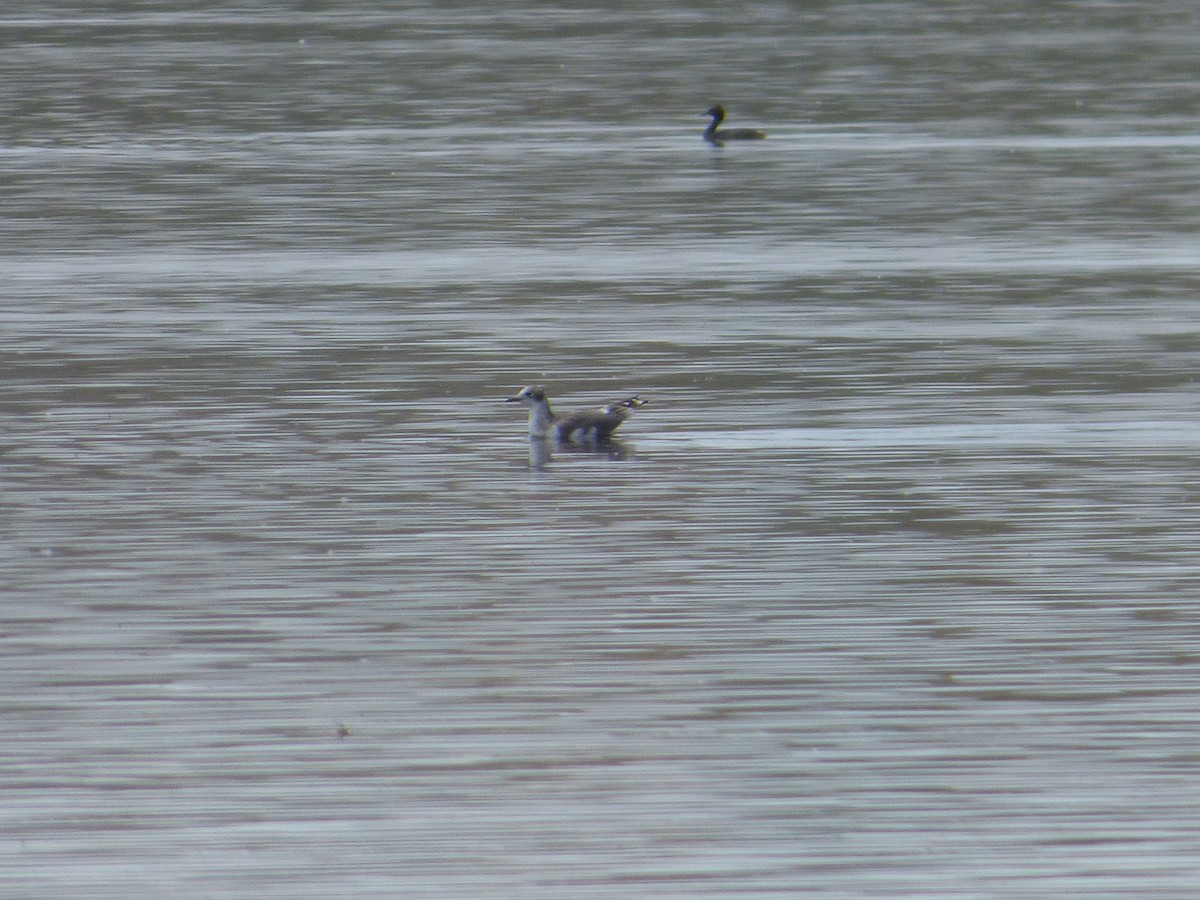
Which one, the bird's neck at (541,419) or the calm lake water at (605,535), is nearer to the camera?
the calm lake water at (605,535)

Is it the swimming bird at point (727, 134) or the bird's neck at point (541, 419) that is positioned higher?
the bird's neck at point (541, 419)

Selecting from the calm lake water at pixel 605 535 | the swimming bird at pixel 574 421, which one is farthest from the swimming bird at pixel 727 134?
the swimming bird at pixel 574 421

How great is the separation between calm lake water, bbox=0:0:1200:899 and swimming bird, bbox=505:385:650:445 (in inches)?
11.1

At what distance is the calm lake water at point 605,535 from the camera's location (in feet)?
29.6

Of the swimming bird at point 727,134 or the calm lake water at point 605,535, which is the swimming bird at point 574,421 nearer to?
the calm lake water at point 605,535

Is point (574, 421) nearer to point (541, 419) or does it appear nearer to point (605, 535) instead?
point (541, 419)

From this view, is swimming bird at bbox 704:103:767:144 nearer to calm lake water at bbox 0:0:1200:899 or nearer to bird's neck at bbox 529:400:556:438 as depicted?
calm lake water at bbox 0:0:1200:899

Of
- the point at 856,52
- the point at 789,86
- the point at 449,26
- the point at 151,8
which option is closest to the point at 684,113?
the point at 789,86

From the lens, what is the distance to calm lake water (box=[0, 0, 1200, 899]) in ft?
29.6

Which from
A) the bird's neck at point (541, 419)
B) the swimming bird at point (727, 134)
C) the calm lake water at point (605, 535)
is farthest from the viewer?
the swimming bird at point (727, 134)

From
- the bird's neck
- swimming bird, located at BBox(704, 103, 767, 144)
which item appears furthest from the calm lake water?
swimming bird, located at BBox(704, 103, 767, 144)

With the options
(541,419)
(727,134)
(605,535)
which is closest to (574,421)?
(541,419)

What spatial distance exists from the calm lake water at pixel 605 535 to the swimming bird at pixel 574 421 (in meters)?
0.28

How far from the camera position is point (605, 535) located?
13820 millimetres
